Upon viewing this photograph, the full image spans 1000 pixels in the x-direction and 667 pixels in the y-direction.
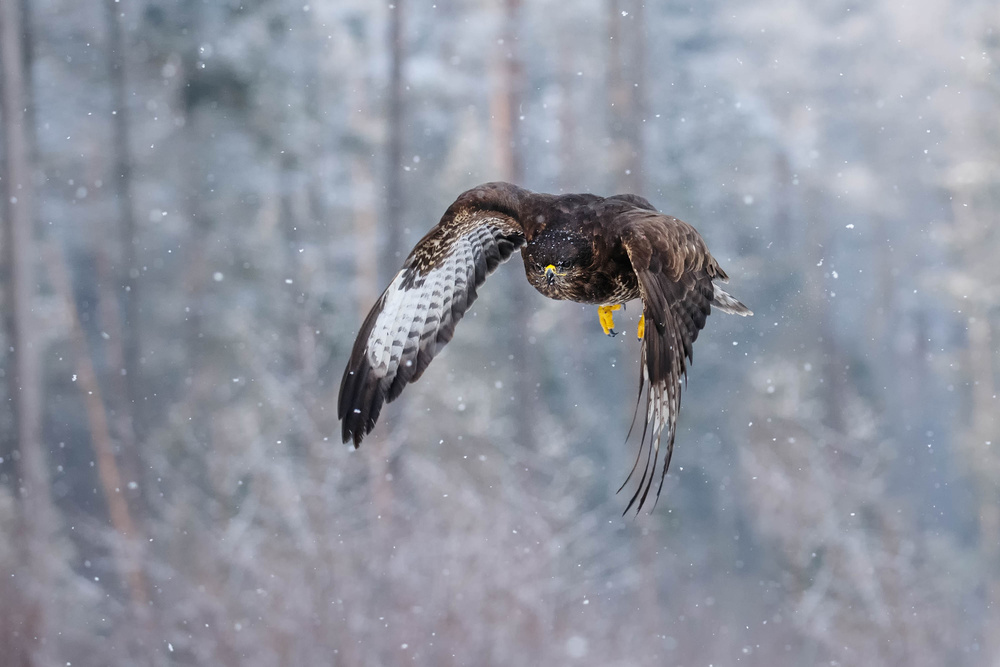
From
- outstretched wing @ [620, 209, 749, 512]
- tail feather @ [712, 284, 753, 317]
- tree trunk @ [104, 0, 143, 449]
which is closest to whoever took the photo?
outstretched wing @ [620, 209, 749, 512]

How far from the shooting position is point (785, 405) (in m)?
4.89

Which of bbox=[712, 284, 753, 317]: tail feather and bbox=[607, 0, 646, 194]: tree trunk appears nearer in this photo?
bbox=[712, 284, 753, 317]: tail feather

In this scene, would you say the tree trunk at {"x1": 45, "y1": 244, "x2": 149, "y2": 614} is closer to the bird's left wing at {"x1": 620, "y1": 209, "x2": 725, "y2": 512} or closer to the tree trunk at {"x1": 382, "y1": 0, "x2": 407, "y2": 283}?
the tree trunk at {"x1": 382, "y1": 0, "x2": 407, "y2": 283}

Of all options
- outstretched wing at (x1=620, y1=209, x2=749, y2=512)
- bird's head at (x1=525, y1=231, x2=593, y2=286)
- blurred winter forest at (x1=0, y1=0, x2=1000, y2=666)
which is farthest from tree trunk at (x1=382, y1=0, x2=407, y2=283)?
outstretched wing at (x1=620, y1=209, x2=749, y2=512)

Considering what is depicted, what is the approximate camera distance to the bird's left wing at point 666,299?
1476 mm

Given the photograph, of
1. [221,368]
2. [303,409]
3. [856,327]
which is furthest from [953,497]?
[221,368]

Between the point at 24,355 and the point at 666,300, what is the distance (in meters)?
4.45

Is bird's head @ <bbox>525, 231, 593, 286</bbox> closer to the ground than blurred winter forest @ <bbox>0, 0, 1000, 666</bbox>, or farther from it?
farther from it

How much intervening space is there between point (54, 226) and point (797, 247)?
4366 mm

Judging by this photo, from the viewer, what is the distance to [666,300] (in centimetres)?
157

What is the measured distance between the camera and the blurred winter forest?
15.2ft

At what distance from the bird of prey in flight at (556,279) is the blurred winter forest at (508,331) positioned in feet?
8.74

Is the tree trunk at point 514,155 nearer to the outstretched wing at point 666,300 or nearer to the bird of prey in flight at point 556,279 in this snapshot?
the bird of prey in flight at point 556,279

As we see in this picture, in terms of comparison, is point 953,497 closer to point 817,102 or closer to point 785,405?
point 785,405
